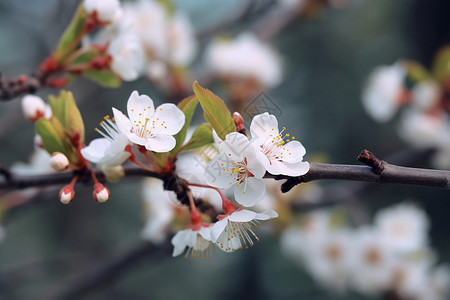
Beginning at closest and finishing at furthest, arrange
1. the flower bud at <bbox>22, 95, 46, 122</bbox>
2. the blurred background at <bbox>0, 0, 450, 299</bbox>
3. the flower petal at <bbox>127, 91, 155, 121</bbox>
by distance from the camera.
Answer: the flower petal at <bbox>127, 91, 155, 121</bbox>
the flower bud at <bbox>22, 95, 46, 122</bbox>
the blurred background at <bbox>0, 0, 450, 299</bbox>

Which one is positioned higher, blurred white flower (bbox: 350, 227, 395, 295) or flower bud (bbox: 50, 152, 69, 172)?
flower bud (bbox: 50, 152, 69, 172)

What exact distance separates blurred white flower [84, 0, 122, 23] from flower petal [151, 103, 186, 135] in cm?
46

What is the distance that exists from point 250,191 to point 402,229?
56.6 inches

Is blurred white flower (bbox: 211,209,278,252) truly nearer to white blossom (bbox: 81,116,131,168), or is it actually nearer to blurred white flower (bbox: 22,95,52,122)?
white blossom (bbox: 81,116,131,168)

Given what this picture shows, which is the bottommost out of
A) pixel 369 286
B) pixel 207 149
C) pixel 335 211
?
pixel 369 286

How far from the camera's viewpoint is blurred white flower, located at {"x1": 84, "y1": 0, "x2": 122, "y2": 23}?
1085mm

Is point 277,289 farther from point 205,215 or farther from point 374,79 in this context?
point 205,215

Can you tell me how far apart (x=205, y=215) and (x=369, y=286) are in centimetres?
131

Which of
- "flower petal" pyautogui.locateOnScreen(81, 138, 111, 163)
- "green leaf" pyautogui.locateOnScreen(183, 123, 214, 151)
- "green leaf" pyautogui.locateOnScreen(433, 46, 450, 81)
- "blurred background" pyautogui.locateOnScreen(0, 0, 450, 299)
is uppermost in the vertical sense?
"flower petal" pyautogui.locateOnScreen(81, 138, 111, 163)

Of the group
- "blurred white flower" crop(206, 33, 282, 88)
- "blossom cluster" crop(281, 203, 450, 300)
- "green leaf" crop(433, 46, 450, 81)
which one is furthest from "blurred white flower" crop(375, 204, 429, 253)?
"blurred white flower" crop(206, 33, 282, 88)

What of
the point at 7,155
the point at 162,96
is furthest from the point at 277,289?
the point at 7,155

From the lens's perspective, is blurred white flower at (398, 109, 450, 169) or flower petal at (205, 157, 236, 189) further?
blurred white flower at (398, 109, 450, 169)

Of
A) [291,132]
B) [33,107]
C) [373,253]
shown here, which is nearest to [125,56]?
[33,107]

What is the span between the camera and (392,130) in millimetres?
4184
